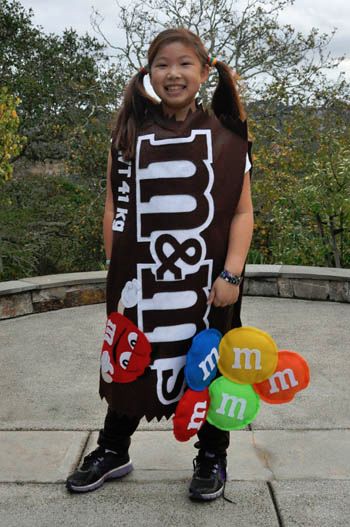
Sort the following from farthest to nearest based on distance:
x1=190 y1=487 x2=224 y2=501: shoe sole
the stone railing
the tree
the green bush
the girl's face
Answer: the green bush
the tree
the stone railing
x1=190 y1=487 x2=224 y2=501: shoe sole
the girl's face

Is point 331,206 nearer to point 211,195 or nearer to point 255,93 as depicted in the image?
point 211,195

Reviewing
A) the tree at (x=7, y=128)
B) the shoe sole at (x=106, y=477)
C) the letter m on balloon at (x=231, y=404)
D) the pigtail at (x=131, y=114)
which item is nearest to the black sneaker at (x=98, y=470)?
the shoe sole at (x=106, y=477)

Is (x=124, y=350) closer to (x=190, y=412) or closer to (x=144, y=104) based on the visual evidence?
(x=190, y=412)

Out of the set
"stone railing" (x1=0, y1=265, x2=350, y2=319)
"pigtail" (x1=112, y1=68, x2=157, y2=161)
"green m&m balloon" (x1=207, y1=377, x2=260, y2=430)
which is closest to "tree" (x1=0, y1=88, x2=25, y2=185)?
"stone railing" (x1=0, y1=265, x2=350, y2=319)

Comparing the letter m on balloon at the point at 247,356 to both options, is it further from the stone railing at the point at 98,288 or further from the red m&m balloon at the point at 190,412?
the stone railing at the point at 98,288

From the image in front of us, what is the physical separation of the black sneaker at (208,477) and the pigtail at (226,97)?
1.21 metres

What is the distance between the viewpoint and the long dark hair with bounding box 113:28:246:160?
2006 mm

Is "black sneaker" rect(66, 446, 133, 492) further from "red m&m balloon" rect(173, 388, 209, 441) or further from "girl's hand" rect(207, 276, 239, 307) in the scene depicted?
"girl's hand" rect(207, 276, 239, 307)

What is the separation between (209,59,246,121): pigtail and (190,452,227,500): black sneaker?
1215mm

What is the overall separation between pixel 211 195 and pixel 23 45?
39.5 feet

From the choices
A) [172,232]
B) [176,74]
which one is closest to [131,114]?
[176,74]

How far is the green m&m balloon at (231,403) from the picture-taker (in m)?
1.98

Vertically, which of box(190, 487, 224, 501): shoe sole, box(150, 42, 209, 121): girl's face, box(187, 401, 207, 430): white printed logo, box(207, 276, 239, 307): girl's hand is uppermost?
box(150, 42, 209, 121): girl's face

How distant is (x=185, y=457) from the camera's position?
2455mm
